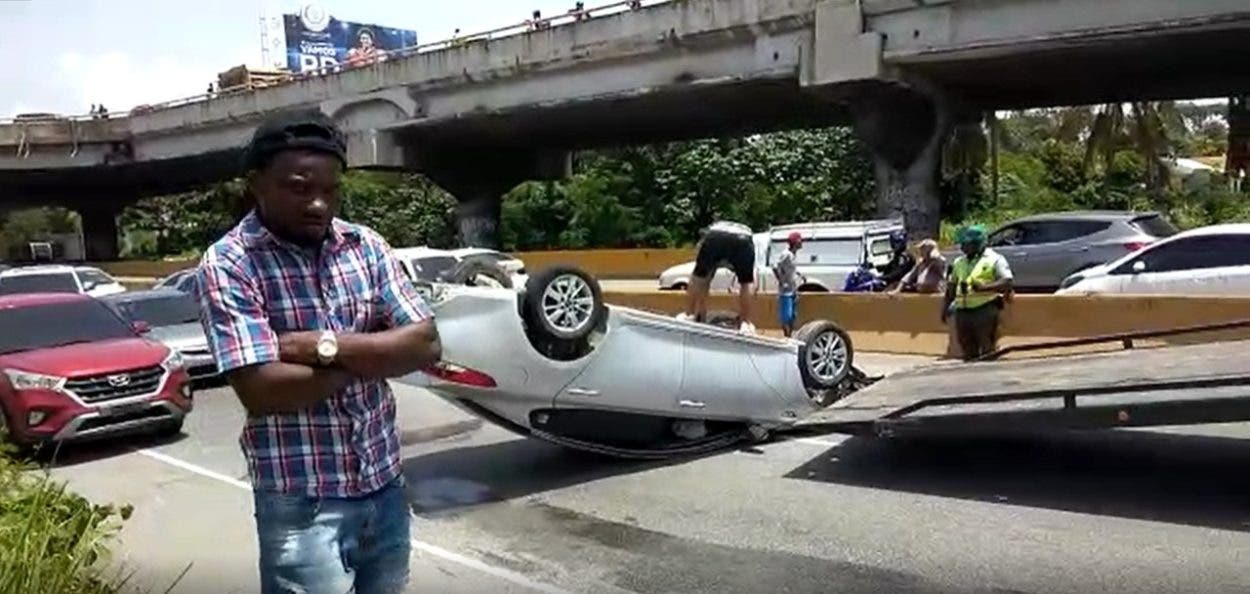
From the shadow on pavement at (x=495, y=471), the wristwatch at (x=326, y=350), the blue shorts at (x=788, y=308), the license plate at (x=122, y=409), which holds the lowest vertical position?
the shadow on pavement at (x=495, y=471)

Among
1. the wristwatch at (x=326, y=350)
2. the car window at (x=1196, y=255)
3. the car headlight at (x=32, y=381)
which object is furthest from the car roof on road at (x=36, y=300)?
the car window at (x=1196, y=255)

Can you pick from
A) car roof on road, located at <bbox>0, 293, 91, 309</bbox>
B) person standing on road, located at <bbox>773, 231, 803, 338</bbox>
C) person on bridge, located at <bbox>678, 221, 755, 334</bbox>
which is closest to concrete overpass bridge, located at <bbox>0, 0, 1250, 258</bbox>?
car roof on road, located at <bbox>0, 293, 91, 309</bbox>

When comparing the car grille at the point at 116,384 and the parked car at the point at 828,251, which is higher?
the parked car at the point at 828,251

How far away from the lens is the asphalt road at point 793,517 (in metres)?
5.41

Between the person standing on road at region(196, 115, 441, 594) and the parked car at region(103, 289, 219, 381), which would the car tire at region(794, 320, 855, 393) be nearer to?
the person standing on road at region(196, 115, 441, 594)

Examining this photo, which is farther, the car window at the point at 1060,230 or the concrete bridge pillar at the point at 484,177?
the concrete bridge pillar at the point at 484,177

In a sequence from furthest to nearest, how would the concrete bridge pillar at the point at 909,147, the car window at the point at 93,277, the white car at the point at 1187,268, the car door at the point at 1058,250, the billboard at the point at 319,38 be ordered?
the billboard at the point at 319,38 < the concrete bridge pillar at the point at 909,147 < the car window at the point at 93,277 < the car door at the point at 1058,250 < the white car at the point at 1187,268

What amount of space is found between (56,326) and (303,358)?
29.7 feet

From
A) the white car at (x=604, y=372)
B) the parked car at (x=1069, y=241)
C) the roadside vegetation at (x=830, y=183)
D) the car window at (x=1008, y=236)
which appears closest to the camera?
the white car at (x=604, y=372)

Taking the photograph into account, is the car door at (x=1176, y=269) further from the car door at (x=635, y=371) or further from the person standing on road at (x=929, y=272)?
the car door at (x=635, y=371)

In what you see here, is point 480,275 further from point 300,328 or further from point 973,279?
point 300,328

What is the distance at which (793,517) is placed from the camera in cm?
652

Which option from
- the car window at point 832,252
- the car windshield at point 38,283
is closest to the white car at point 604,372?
the car window at point 832,252

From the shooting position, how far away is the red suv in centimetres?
930
